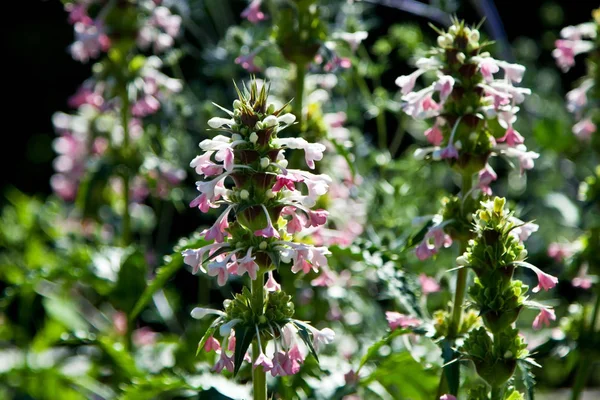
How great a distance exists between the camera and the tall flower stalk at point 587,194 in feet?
6.88

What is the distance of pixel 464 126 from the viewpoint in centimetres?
168

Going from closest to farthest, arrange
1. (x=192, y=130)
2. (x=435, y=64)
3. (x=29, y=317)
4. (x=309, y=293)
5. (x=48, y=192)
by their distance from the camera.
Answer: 1. (x=435, y=64)
2. (x=309, y=293)
3. (x=29, y=317)
4. (x=192, y=130)
5. (x=48, y=192)

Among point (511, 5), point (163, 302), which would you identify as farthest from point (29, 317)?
point (511, 5)

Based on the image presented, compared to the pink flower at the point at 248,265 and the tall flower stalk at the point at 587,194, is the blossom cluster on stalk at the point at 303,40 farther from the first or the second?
the pink flower at the point at 248,265

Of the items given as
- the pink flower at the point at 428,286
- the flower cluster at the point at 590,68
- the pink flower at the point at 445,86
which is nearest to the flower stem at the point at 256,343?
the pink flower at the point at 445,86

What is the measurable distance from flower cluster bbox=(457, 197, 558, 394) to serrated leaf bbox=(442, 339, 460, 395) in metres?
0.04

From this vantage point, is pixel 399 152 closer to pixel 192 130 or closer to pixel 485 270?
pixel 192 130

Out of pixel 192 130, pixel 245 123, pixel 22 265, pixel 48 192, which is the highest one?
pixel 245 123

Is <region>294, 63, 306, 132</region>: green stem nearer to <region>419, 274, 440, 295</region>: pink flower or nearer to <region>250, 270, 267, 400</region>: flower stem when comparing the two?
<region>419, 274, 440, 295</region>: pink flower

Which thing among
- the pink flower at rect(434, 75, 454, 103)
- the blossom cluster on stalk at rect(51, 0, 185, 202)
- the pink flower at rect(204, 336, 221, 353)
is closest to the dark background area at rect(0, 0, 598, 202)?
the blossom cluster on stalk at rect(51, 0, 185, 202)

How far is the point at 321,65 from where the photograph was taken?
2203mm

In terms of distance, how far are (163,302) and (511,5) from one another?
3149mm

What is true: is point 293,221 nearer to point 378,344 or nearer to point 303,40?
point 378,344

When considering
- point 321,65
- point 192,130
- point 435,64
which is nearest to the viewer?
point 435,64
